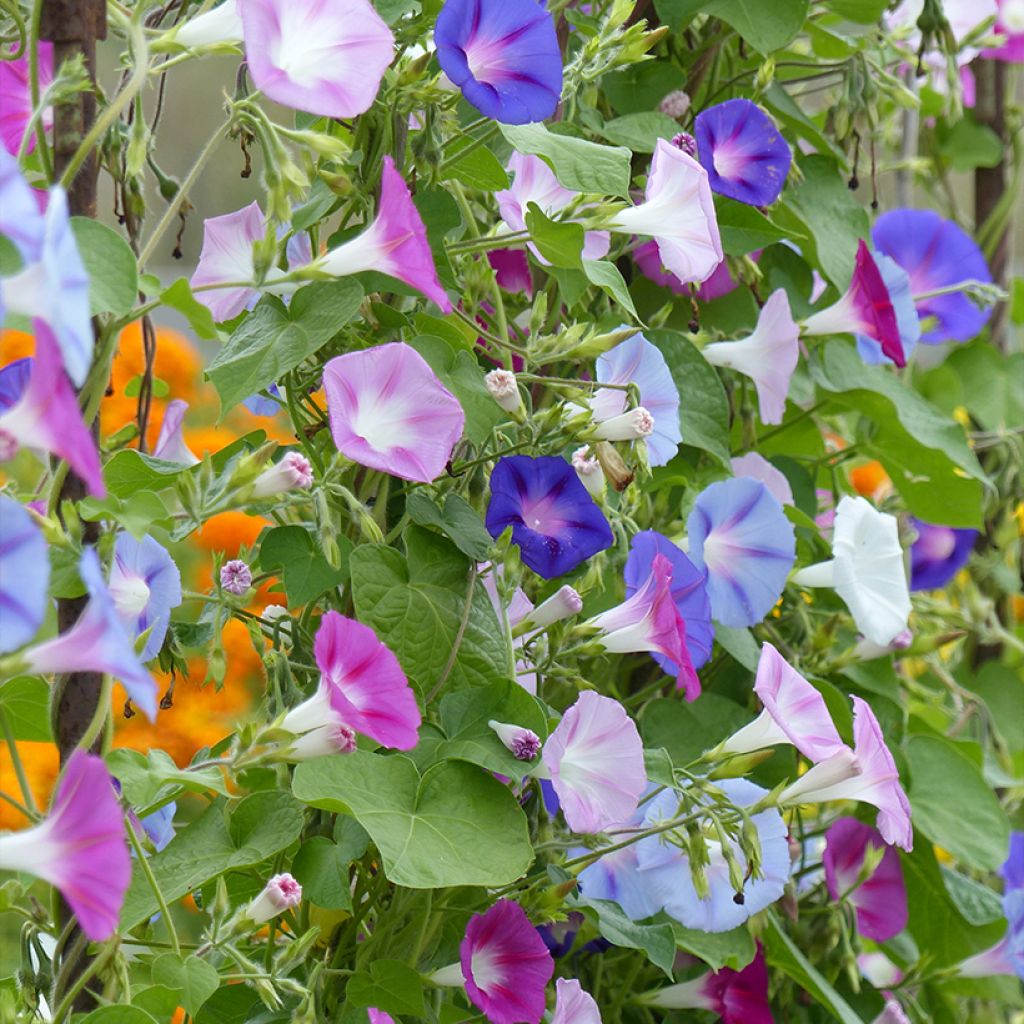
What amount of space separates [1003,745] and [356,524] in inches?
29.2

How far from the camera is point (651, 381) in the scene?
0.79 metres

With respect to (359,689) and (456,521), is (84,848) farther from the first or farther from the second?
(456,521)

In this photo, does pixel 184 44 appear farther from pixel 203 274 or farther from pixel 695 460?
pixel 695 460

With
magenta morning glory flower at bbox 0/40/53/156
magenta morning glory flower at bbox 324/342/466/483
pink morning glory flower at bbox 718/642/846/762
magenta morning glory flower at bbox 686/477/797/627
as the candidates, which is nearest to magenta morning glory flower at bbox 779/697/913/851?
pink morning glory flower at bbox 718/642/846/762

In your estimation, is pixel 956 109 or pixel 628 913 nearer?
pixel 628 913

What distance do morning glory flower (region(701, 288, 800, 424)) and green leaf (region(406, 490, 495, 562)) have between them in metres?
0.26

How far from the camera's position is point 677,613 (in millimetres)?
693

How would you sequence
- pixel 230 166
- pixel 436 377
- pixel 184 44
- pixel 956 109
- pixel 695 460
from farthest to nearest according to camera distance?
pixel 230 166 → pixel 956 109 → pixel 695 460 → pixel 436 377 → pixel 184 44

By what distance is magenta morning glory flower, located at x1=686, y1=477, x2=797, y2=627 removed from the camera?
836mm

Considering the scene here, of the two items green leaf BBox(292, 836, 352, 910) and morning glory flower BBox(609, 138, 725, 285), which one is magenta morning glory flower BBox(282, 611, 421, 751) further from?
morning glory flower BBox(609, 138, 725, 285)

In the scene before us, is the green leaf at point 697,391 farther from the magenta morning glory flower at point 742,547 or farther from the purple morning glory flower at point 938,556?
the purple morning glory flower at point 938,556

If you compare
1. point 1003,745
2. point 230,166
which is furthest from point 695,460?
point 230,166

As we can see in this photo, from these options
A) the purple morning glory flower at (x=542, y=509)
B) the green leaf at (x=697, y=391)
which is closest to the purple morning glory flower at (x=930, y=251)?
the green leaf at (x=697, y=391)

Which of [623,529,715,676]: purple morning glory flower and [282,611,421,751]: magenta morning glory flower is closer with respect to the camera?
[282,611,421,751]: magenta morning glory flower
